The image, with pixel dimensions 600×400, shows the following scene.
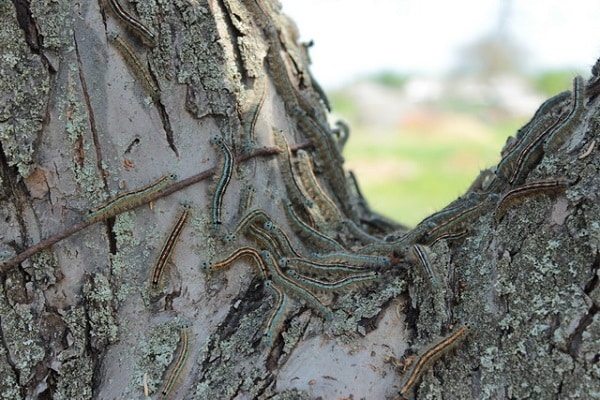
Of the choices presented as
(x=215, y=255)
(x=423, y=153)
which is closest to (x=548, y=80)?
(x=423, y=153)

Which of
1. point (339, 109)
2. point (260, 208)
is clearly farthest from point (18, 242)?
point (339, 109)

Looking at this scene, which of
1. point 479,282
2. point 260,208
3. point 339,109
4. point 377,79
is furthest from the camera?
point 377,79

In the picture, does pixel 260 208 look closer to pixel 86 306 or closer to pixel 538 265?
pixel 86 306

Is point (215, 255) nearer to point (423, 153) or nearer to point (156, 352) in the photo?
point (156, 352)

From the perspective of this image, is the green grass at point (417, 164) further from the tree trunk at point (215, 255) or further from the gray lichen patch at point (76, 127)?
the gray lichen patch at point (76, 127)

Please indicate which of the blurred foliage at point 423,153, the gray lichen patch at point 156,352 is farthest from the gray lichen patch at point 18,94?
the blurred foliage at point 423,153

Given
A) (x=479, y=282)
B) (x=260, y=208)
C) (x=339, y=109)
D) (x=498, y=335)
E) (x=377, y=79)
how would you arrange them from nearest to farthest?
(x=498, y=335), (x=479, y=282), (x=260, y=208), (x=339, y=109), (x=377, y=79)

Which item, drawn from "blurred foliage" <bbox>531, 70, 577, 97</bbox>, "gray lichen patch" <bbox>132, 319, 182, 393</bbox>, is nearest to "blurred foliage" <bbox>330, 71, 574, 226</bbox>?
"blurred foliage" <bbox>531, 70, 577, 97</bbox>
